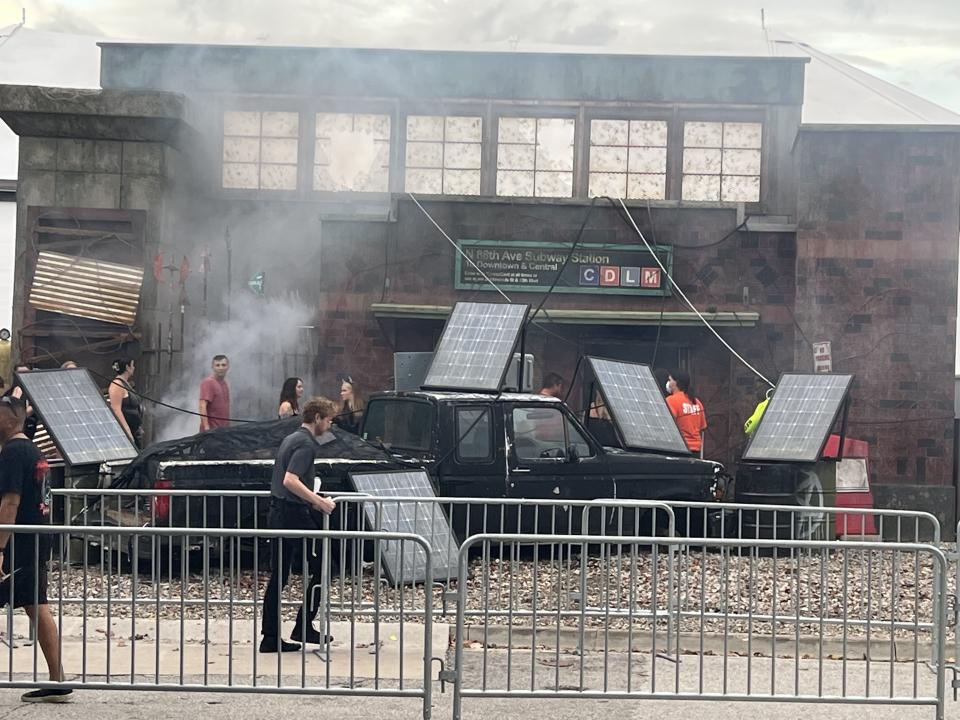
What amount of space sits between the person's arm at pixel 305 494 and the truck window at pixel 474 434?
3.81 m

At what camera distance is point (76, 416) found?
1302cm

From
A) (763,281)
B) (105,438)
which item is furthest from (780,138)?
(105,438)

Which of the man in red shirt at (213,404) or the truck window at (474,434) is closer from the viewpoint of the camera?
the truck window at (474,434)

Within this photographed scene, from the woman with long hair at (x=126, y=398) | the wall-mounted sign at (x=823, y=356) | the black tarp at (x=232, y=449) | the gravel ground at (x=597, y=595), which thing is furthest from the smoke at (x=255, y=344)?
the gravel ground at (x=597, y=595)

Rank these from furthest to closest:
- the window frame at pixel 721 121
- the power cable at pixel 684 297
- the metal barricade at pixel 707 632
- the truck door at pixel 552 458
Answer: the window frame at pixel 721 121 → the power cable at pixel 684 297 → the truck door at pixel 552 458 → the metal barricade at pixel 707 632

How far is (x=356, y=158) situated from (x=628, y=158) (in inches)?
141

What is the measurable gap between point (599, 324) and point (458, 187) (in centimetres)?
296

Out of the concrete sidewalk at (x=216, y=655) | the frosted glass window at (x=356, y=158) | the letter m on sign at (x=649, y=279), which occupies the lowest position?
the concrete sidewalk at (x=216, y=655)

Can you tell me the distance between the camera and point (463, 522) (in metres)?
Result: 12.2

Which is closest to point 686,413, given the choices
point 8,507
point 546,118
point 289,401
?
point 289,401

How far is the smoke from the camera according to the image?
19266mm

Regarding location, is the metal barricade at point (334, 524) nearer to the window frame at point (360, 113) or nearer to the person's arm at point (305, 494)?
the person's arm at point (305, 494)

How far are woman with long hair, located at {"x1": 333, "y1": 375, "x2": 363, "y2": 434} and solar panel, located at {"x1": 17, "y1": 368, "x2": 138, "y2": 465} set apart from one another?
6.89 feet

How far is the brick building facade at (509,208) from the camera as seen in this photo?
1841 centimetres
